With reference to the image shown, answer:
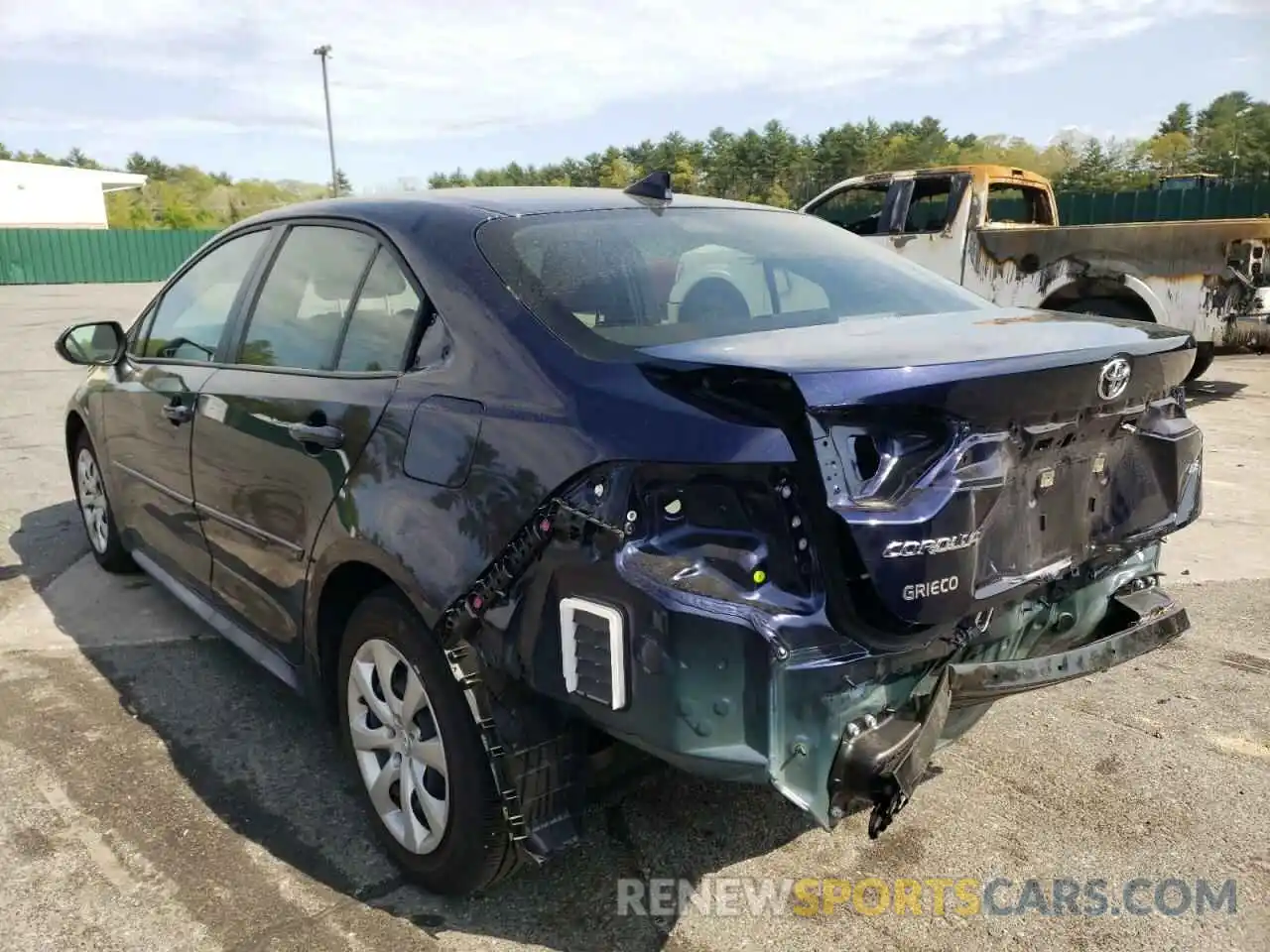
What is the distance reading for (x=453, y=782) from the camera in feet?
7.84

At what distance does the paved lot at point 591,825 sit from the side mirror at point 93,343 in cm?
127

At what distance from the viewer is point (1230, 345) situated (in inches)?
333

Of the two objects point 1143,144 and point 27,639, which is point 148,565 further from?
point 1143,144

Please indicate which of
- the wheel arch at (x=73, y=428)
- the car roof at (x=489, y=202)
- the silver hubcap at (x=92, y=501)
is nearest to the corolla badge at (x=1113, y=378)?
the car roof at (x=489, y=202)

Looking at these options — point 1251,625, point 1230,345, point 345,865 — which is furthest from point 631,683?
point 1230,345

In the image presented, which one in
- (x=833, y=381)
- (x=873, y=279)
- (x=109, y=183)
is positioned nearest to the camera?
(x=833, y=381)

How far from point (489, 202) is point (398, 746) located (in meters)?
1.53

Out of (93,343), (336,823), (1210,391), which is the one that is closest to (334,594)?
(336,823)

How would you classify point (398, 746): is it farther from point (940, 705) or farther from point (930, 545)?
point (930, 545)

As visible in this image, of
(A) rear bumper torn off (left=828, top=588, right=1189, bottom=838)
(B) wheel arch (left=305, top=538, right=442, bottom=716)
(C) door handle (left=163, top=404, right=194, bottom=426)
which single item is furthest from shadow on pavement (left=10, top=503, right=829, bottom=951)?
(C) door handle (left=163, top=404, right=194, bottom=426)

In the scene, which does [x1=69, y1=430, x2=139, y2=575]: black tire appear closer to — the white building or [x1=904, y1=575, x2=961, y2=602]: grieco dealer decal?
[x1=904, y1=575, x2=961, y2=602]: grieco dealer decal

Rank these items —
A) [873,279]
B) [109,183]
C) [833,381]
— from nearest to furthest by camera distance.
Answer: [833,381] → [873,279] → [109,183]

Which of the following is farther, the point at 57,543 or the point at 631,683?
the point at 57,543

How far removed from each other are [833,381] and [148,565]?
3.48 meters
